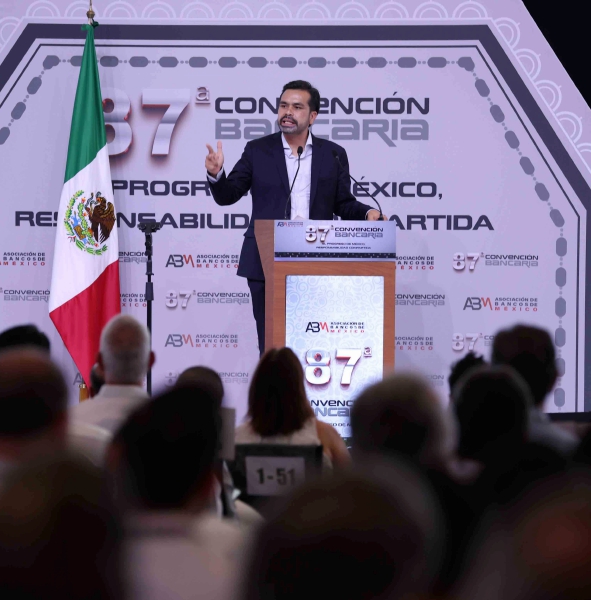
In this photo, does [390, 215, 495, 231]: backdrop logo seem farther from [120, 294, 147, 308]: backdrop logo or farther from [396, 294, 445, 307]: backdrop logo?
[120, 294, 147, 308]: backdrop logo

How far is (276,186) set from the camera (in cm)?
554

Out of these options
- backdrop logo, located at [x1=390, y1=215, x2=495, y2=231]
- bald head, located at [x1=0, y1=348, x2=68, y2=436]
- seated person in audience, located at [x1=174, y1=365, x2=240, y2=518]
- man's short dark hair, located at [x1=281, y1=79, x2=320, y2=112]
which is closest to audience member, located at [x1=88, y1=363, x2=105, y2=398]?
seated person in audience, located at [x1=174, y1=365, x2=240, y2=518]

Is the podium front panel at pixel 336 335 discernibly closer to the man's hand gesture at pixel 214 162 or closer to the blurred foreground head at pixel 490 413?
the man's hand gesture at pixel 214 162

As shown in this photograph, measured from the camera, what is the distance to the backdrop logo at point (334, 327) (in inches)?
184

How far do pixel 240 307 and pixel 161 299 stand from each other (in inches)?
23.7

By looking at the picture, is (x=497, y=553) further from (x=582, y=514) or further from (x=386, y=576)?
(x=386, y=576)

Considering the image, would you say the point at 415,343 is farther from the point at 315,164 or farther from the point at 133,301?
the point at 133,301

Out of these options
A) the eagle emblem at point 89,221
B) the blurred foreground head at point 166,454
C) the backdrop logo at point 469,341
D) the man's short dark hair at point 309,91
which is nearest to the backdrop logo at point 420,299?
the backdrop logo at point 469,341

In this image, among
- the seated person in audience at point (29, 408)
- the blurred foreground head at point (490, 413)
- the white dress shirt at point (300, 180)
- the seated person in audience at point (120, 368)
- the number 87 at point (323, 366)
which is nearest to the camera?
the seated person in audience at point (29, 408)

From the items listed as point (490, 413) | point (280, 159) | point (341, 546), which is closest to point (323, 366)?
point (280, 159)

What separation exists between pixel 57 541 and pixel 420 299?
582cm

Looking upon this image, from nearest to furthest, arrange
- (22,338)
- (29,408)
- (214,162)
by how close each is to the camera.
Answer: (29,408)
(22,338)
(214,162)

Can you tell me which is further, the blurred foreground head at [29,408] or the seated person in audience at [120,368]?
the seated person in audience at [120,368]

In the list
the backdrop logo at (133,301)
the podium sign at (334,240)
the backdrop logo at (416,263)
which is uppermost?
the backdrop logo at (416,263)
